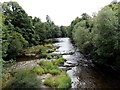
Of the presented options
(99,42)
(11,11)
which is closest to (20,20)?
(11,11)

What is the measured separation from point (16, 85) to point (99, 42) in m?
Answer: 10.9

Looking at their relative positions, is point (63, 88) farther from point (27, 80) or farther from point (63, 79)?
point (27, 80)

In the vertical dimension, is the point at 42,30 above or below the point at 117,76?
above

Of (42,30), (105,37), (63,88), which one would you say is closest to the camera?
(63,88)

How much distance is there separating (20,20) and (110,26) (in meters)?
28.8

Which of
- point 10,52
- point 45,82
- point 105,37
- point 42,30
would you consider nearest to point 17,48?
point 10,52

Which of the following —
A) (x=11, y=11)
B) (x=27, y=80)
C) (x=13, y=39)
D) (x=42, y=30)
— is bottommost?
(x=27, y=80)

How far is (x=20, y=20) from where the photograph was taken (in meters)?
33.9

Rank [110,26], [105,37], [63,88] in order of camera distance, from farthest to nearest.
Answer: [105,37]
[110,26]
[63,88]

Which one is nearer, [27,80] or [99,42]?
[27,80]

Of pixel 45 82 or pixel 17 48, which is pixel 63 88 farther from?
pixel 17 48

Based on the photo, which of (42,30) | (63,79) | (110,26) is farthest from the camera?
(42,30)

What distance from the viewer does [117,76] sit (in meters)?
12.8

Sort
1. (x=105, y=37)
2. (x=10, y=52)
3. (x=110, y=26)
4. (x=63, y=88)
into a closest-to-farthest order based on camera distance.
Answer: (x=63, y=88) < (x=110, y=26) < (x=105, y=37) < (x=10, y=52)
